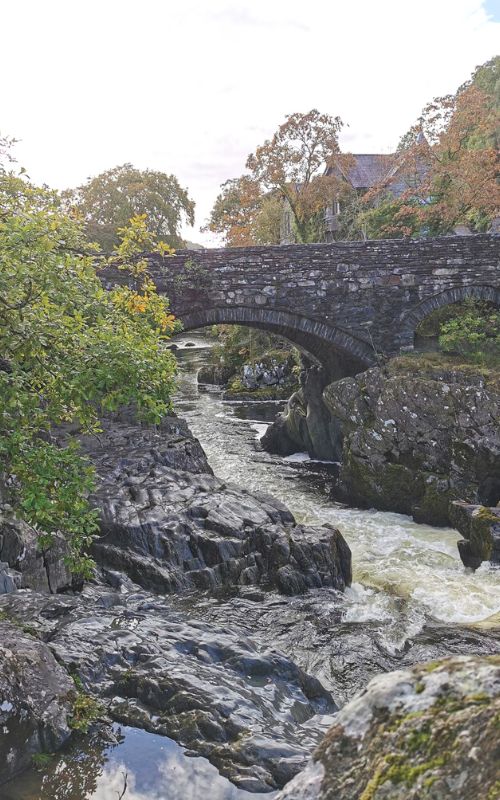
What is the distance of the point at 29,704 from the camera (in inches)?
202

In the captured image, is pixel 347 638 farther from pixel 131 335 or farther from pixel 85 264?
pixel 85 264

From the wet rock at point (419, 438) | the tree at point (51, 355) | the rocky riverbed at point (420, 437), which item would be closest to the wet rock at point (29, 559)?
the tree at point (51, 355)

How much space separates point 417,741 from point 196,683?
411 cm

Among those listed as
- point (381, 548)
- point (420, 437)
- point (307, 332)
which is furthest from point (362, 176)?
point (381, 548)

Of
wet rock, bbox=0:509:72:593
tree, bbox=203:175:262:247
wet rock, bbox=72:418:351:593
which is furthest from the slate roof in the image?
wet rock, bbox=0:509:72:593

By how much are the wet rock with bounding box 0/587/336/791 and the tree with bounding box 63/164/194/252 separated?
41.1m

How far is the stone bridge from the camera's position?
18578 millimetres

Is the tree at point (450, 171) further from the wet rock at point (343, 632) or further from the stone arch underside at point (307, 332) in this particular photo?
the wet rock at point (343, 632)

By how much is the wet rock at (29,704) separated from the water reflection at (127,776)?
166 mm

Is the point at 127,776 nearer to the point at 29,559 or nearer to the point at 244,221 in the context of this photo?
the point at 29,559

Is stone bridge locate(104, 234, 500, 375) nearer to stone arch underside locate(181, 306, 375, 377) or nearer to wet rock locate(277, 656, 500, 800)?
stone arch underside locate(181, 306, 375, 377)

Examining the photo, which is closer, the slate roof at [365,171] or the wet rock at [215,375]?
the wet rock at [215,375]

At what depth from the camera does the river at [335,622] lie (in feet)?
→ 15.9

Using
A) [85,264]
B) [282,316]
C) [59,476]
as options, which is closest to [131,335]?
[85,264]
